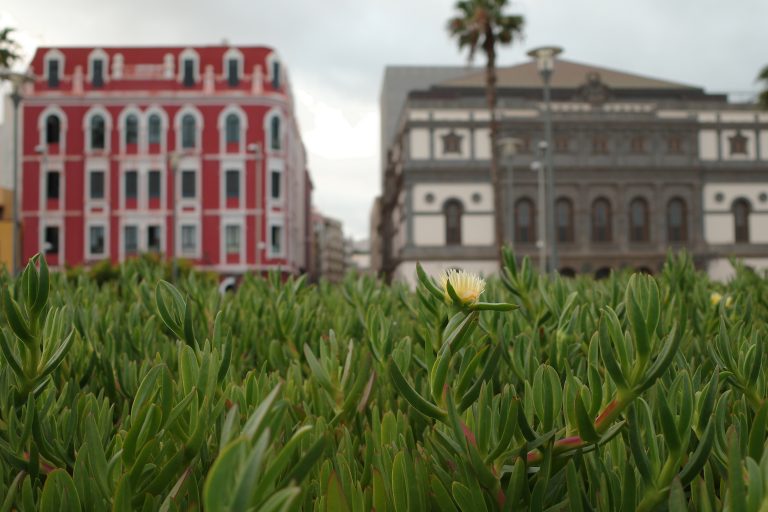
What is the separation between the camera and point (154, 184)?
4119 centimetres

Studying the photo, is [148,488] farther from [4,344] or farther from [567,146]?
[567,146]

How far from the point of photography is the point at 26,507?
0.95 metres

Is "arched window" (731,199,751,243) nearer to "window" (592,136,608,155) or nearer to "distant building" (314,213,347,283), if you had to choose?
"window" (592,136,608,155)

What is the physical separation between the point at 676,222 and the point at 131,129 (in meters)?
33.4

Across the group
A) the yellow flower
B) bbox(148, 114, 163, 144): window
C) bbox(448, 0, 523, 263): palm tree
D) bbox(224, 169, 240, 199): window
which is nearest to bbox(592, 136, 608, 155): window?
bbox(448, 0, 523, 263): palm tree

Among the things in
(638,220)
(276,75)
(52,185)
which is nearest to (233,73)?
(276,75)

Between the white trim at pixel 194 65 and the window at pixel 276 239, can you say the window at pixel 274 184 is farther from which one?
the white trim at pixel 194 65

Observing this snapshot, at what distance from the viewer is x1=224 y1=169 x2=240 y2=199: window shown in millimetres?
40812

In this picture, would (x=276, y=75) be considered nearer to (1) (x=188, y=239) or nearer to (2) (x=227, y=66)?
(2) (x=227, y=66)

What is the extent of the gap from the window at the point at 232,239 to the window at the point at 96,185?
24.4ft

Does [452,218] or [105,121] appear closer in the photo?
[105,121]

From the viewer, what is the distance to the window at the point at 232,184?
4081cm

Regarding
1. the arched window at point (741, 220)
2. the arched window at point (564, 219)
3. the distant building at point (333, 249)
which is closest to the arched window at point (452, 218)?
the arched window at point (564, 219)

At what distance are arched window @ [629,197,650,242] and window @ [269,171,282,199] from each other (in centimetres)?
2181
